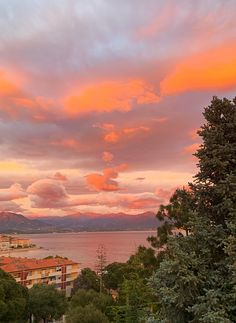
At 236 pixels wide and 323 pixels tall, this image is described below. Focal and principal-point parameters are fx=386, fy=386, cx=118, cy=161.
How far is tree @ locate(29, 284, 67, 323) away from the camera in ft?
103

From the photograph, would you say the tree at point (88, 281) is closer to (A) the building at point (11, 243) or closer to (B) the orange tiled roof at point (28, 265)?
(B) the orange tiled roof at point (28, 265)

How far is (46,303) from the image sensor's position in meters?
31.5

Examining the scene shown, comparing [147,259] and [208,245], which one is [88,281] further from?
[208,245]

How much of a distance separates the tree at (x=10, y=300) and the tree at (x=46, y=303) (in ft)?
15.0

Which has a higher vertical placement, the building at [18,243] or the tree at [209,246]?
the tree at [209,246]

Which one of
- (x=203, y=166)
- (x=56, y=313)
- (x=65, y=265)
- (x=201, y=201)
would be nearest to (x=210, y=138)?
(x=203, y=166)

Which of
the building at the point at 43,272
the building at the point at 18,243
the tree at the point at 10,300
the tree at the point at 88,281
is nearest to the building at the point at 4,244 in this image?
the building at the point at 18,243

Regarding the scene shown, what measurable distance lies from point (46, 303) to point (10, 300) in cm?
696

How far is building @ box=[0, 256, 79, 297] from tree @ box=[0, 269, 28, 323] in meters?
24.0

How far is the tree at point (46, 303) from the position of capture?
1232 inches

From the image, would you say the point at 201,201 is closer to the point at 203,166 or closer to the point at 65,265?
the point at 203,166

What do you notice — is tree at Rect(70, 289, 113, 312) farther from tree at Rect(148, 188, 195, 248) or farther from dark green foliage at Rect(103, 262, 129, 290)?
tree at Rect(148, 188, 195, 248)

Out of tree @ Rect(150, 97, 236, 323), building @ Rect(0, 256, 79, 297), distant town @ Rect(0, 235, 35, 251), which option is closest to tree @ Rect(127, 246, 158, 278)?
tree @ Rect(150, 97, 236, 323)

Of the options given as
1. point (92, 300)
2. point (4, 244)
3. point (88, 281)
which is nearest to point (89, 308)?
point (92, 300)
